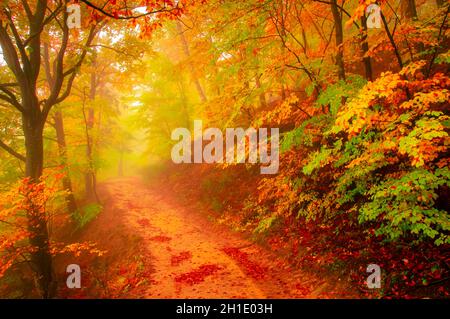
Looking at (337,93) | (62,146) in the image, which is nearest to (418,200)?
(337,93)

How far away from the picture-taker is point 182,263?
9.08m

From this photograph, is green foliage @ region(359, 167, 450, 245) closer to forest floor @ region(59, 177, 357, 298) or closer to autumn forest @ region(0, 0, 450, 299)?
autumn forest @ region(0, 0, 450, 299)

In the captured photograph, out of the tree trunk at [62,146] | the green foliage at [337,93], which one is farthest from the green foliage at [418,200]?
the tree trunk at [62,146]

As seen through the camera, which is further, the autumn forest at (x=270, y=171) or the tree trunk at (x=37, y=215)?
the tree trunk at (x=37, y=215)

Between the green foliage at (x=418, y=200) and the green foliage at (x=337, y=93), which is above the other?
the green foliage at (x=337, y=93)

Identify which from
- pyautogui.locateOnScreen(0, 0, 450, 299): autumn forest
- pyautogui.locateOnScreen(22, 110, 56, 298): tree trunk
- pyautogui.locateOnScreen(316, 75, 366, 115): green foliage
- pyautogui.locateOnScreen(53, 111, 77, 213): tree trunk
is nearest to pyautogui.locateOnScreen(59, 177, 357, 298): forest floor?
pyautogui.locateOnScreen(0, 0, 450, 299): autumn forest

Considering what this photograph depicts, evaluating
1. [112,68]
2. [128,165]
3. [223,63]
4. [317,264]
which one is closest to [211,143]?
[223,63]

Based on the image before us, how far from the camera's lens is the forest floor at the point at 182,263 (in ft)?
23.1

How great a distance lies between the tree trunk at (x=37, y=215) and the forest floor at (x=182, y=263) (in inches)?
55.8

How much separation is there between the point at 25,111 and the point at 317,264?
9593 millimetres

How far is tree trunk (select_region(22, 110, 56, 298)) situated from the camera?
8.78 meters

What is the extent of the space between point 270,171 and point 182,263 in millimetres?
5137

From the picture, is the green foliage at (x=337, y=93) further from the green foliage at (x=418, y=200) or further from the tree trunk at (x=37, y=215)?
the tree trunk at (x=37, y=215)
